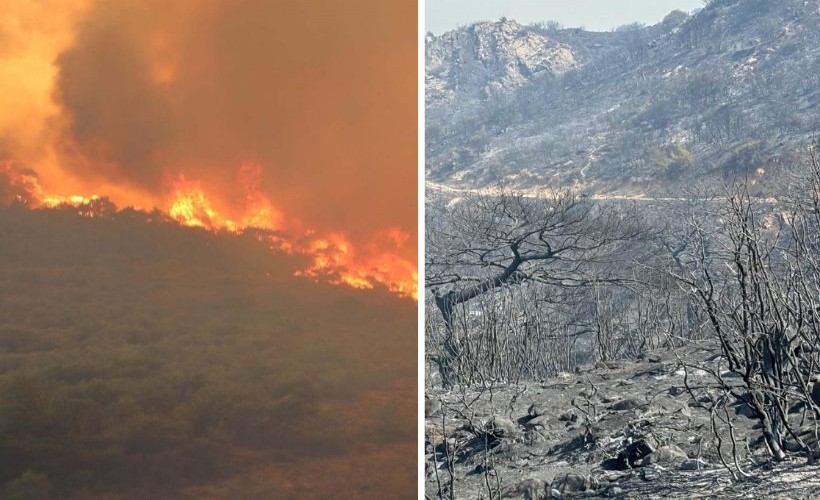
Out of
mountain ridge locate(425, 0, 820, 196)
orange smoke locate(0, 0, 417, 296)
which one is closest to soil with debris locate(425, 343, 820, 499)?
orange smoke locate(0, 0, 417, 296)

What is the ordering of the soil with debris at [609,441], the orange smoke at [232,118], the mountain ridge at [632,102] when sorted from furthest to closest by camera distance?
the mountain ridge at [632,102] → the orange smoke at [232,118] → the soil with debris at [609,441]

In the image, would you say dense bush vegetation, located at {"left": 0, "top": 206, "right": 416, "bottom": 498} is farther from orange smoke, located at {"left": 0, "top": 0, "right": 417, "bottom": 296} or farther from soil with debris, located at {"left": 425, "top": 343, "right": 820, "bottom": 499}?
soil with debris, located at {"left": 425, "top": 343, "right": 820, "bottom": 499}

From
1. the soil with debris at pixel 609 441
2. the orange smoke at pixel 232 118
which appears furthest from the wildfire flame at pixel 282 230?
the soil with debris at pixel 609 441

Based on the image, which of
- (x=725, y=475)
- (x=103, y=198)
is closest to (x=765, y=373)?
(x=725, y=475)

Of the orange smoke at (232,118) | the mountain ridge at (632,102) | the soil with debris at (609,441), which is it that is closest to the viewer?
the soil with debris at (609,441)

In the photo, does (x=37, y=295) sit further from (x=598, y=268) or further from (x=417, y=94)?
(x=598, y=268)

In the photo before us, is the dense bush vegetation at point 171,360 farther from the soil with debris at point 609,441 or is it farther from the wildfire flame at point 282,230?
the soil with debris at point 609,441

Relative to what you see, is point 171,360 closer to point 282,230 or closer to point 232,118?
point 282,230

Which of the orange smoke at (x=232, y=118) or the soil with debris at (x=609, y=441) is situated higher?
the orange smoke at (x=232, y=118)
